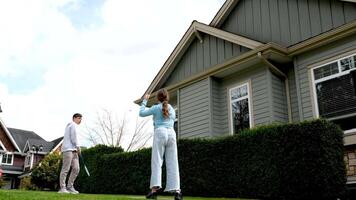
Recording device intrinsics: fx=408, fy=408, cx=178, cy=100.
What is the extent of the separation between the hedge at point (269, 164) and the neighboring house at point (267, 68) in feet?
6.69

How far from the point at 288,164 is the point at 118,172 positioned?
633 centimetres

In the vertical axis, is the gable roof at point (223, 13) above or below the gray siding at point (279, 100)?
above

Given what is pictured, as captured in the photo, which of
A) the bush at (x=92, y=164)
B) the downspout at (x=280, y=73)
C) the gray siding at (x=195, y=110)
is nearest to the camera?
the downspout at (x=280, y=73)

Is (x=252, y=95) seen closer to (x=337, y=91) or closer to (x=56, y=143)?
(x=337, y=91)

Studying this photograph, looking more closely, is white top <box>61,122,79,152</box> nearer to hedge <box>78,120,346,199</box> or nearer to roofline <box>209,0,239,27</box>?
hedge <box>78,120,346,199</box>

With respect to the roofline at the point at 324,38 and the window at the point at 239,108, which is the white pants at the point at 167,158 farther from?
the window at the point at 239,108

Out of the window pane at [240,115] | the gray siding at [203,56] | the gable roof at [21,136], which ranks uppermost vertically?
the gable roof at [21,136]

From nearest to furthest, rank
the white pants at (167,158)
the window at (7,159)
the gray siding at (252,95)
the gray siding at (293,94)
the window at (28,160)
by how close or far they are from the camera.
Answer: the white pants at (167,158), the gray siding at (293,94), the gray siding at (252,95), the window at (7,159), the window at (28,160)

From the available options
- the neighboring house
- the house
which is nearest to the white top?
the neighboring house

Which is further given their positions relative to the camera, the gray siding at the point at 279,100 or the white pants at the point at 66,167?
the gray siding at the point at 279,100

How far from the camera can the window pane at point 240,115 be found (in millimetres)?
13016

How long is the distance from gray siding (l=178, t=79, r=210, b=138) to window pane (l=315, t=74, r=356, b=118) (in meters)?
3.96

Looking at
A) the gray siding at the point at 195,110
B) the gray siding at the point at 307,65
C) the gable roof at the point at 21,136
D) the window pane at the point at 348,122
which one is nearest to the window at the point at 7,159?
the gable roof at the point at 21,136

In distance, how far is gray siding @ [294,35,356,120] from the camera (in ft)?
36.1
